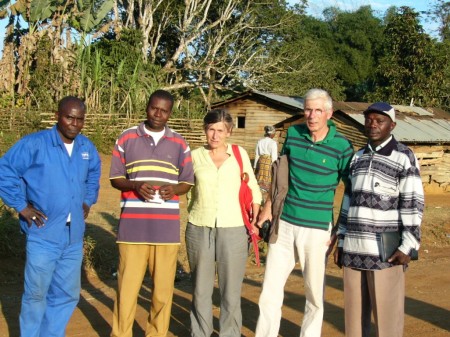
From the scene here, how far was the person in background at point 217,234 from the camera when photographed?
481cm

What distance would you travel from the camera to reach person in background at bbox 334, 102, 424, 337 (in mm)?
4184

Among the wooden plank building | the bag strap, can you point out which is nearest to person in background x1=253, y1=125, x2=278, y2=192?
the wooden plank building

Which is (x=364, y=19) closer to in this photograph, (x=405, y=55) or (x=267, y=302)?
(x=405, y=55)

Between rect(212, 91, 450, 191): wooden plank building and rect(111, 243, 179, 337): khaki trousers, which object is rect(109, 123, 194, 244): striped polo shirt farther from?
rect(212, 91, 450, 191): wooden plank building

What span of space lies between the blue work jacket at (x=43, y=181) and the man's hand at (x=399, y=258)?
213 centimetres

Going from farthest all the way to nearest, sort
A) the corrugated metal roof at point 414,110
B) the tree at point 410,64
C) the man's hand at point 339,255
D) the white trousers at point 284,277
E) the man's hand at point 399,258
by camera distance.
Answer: the tree at point 410,64 → the corrugated metal roof at point 414,110 → the white trousers at point 284,277 → the man's hand at point 339,255 → the man's hand at point 399,258

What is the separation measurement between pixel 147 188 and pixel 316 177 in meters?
1.18

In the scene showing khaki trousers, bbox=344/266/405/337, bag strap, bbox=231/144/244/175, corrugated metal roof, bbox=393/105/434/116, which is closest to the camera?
khaki trousers, bbox=344/266/405/337

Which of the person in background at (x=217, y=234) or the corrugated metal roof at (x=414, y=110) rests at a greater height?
the corrugated metal roof at (x=414, y=110)

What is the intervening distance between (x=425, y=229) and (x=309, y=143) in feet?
23.3

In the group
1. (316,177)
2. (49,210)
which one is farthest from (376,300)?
(49,210)

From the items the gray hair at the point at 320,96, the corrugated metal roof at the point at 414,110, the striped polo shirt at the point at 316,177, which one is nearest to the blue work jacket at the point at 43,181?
the striped polo shirt at the point at 316,177

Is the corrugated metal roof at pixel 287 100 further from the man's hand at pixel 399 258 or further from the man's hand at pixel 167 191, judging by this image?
the man's hand at pixel 399 258

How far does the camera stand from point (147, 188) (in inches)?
178
